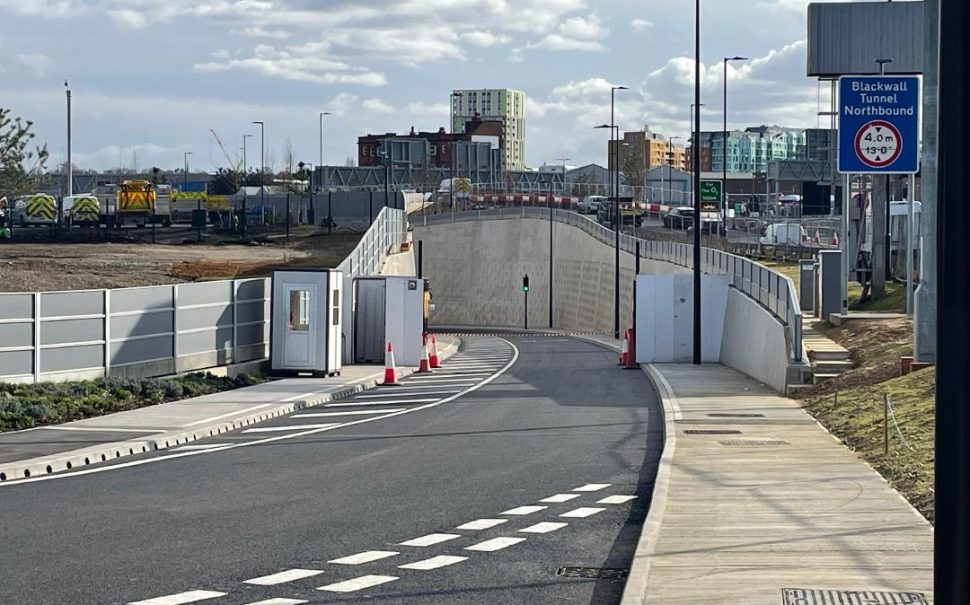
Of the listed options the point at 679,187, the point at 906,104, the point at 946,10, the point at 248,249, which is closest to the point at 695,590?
the point at 946,10

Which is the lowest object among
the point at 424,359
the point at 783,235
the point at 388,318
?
the point at 424,359

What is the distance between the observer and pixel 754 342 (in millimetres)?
32969

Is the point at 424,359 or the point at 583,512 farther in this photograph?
the point at 424,359

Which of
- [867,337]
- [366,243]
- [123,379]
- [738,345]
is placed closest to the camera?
[123,379]

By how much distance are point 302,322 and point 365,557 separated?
73.8ft

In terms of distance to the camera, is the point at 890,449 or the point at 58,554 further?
the point at 890,449

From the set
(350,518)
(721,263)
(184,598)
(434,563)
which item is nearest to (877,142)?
(350,518)

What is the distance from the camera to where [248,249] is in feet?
239

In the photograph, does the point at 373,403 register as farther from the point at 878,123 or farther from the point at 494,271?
the point at 494,271

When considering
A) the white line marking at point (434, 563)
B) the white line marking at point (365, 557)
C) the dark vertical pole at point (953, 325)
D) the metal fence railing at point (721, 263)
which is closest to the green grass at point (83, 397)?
the white line marking at point (365, 557)

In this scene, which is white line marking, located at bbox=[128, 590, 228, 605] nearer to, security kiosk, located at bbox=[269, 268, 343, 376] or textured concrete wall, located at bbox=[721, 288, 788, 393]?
textured concrete wall, located at bbox=[721, 288, 788, 393]

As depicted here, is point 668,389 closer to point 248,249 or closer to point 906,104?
point 906,104

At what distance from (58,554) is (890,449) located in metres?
10.3

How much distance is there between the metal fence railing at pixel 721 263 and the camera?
28.4 meters
